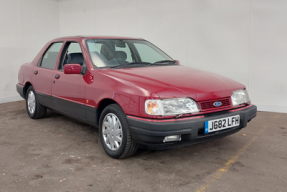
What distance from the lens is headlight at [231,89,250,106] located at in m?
3.26

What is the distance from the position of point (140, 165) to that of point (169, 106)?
815 mm

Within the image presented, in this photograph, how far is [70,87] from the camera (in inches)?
156

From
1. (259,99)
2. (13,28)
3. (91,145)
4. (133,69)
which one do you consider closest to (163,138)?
(133,69)

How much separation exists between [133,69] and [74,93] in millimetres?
941

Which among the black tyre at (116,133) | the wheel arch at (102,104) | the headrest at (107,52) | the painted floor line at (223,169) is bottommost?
the painted floor line at (223,169)

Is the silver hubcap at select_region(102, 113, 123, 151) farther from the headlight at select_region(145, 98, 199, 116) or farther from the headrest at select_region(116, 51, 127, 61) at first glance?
the headrest at select_region(116, 51, 127, 61)

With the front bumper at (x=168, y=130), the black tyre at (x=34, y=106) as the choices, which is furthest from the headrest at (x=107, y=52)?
the black tyre at (x=34, y=106)

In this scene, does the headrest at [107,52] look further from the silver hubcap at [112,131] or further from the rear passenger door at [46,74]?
the rear passenger door at [46,74]

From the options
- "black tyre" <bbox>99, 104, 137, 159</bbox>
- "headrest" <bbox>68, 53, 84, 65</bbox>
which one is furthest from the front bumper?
"headrest" <bbox>68, 53, 84, 65</bbox>

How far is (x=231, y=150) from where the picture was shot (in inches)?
143

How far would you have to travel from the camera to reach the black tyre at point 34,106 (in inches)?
202

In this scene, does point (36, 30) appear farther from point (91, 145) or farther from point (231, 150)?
point (231, 150)

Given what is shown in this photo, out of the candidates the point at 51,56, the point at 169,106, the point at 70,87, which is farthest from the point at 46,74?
the point at 169,106

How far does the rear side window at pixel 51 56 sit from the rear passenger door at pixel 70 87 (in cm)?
23
